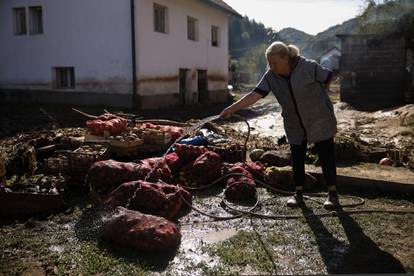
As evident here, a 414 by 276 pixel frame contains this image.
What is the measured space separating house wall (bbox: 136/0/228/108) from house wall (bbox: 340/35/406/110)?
6.68 metres

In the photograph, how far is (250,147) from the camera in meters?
8.88

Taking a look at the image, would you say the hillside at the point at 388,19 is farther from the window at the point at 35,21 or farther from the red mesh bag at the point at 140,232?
the red mesh bag at the point at 140,232

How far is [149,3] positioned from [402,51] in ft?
37.2

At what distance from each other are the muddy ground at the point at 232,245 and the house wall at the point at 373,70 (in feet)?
50.3

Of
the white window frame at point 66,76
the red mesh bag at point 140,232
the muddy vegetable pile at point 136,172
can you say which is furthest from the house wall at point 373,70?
the red mesh bag at point 140,232

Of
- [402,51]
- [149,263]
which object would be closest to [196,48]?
[402,51]

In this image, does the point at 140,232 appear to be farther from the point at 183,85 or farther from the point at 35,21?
the point at 183,85

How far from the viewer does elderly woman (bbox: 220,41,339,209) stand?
444 cm

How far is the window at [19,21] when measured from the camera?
1785 centimetres

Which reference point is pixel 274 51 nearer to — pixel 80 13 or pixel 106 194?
pixel 106 194

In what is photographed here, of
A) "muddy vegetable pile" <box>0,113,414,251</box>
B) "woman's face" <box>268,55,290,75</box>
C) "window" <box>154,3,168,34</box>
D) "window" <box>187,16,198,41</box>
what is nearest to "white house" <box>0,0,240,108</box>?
"window" <box>154,3,168,34</box>

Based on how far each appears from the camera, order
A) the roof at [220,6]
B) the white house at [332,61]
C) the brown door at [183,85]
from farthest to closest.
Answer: the white house at [332,61]
the roof at [220,6]
the brown door at [183,85]

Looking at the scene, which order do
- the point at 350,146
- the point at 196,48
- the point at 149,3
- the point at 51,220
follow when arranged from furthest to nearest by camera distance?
the point at 196,48 < the point at 149,3 < the point at 350,146 < the point at 51,220

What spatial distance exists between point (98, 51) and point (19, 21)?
4.47 meters
